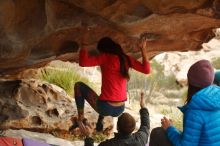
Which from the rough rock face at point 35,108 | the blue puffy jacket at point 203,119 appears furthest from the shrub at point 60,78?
the blue puffy jacket at point 203,119

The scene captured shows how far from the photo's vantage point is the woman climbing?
18.9ft

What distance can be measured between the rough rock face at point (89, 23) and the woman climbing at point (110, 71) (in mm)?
297

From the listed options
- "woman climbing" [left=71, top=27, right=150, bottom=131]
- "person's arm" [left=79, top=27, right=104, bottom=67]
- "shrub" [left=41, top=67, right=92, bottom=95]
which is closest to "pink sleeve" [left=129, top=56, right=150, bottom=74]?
"woman climbing" [left=71, top=27, right=150, bottom=131]

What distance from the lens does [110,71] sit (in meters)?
5.89

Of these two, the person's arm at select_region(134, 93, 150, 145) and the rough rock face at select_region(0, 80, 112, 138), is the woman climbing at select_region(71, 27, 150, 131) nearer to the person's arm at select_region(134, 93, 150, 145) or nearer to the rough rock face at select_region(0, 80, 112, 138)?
the person's arm at select_region(134, 93, 150, 145)

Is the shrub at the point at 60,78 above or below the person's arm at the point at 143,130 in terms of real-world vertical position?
above

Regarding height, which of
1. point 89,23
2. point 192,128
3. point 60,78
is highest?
point 89,23

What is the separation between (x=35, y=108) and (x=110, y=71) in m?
2.09

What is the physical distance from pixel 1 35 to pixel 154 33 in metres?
1.90

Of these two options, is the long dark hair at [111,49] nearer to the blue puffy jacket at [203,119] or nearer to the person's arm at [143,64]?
the person's arm at [143,64]

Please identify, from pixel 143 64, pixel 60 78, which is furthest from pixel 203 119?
pixel 60 78

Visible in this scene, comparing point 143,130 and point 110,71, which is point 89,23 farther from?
point 143,130

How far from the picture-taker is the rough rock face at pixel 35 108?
730 centimetres

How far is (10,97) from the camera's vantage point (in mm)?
7348
